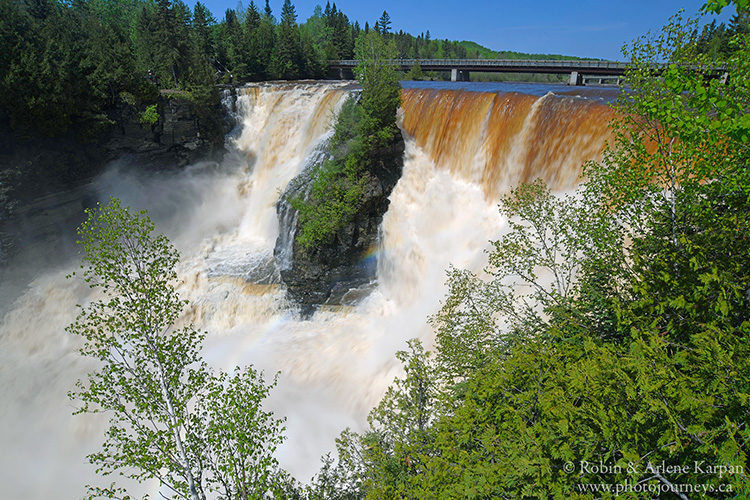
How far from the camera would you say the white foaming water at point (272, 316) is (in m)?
16.0

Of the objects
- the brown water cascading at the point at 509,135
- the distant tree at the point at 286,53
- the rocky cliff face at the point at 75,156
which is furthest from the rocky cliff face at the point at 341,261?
the distant tree at the point at 286,53

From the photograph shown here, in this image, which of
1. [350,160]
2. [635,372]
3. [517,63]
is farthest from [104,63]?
[517,63]

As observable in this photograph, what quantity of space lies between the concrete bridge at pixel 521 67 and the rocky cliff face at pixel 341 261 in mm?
12079

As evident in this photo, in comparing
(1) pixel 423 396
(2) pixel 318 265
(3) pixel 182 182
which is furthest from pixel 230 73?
(1) pixel 423 396

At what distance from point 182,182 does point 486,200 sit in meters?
24.4

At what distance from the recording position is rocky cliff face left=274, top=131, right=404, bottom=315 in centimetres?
2189

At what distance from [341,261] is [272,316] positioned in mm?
4851

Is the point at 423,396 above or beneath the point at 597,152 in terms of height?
beneath

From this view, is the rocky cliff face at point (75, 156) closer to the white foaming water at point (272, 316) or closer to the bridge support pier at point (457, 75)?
the white foaming water at point (272, 316)

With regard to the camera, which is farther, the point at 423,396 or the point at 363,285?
the point at 363,285

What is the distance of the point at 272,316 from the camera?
2219 centimetres

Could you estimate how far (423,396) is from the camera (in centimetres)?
965

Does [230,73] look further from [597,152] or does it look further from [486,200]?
[597,152]

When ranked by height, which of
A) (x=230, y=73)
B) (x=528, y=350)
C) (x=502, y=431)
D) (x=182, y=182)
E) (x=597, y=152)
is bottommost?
(x=502, y=431)
